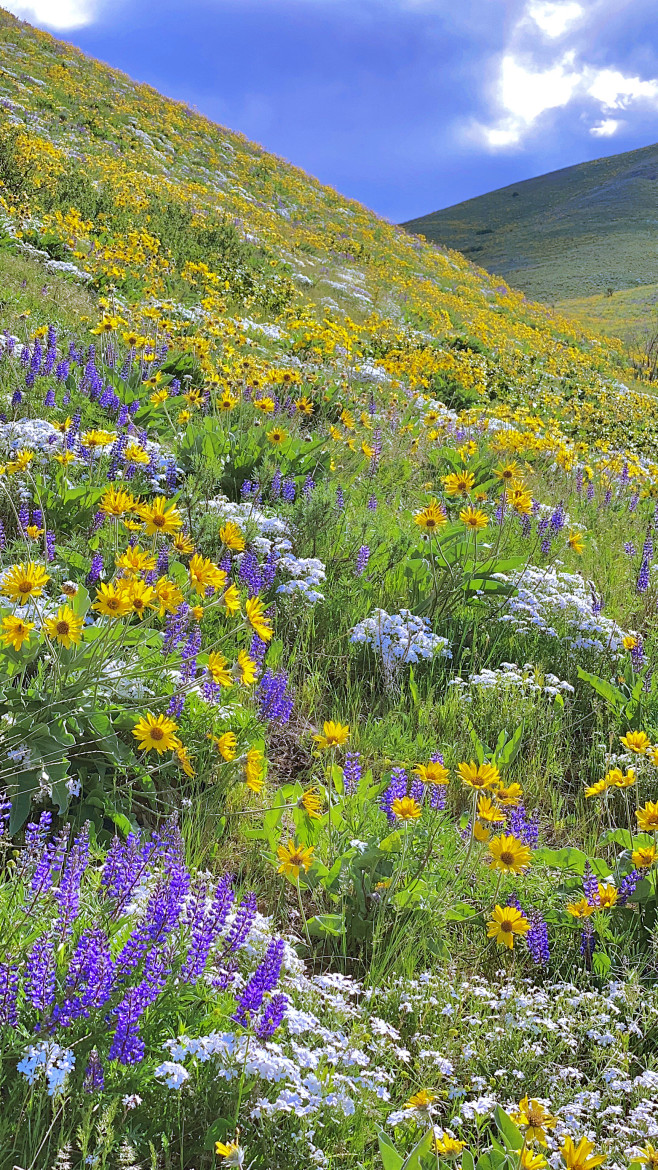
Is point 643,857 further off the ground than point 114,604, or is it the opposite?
point 114,604

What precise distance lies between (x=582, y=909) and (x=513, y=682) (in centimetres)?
132

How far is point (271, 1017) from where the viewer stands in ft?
4.95

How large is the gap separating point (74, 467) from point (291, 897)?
7.97 feet

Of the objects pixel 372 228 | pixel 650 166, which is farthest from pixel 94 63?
pixel 650 166

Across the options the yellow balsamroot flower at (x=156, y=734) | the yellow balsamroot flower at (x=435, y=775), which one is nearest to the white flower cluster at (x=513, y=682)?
the yellow balsamroot flower at (x=435, y=775)

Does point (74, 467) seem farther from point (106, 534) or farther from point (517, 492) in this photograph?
point (517, 492)

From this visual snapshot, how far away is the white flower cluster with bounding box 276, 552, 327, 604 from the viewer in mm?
3422

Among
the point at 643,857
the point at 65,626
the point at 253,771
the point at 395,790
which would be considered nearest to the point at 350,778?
the point at 395,790

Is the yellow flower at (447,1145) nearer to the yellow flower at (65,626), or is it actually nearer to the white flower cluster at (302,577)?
the yellow flower at (65,626)

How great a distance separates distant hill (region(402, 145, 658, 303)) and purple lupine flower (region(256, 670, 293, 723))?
45142 millimetres

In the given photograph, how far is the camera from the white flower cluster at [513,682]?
3.26m

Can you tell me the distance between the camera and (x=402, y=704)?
3.25m

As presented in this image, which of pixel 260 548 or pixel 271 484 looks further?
pixel 271 484

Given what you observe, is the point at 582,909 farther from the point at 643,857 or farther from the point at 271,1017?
the point at 271,1017
